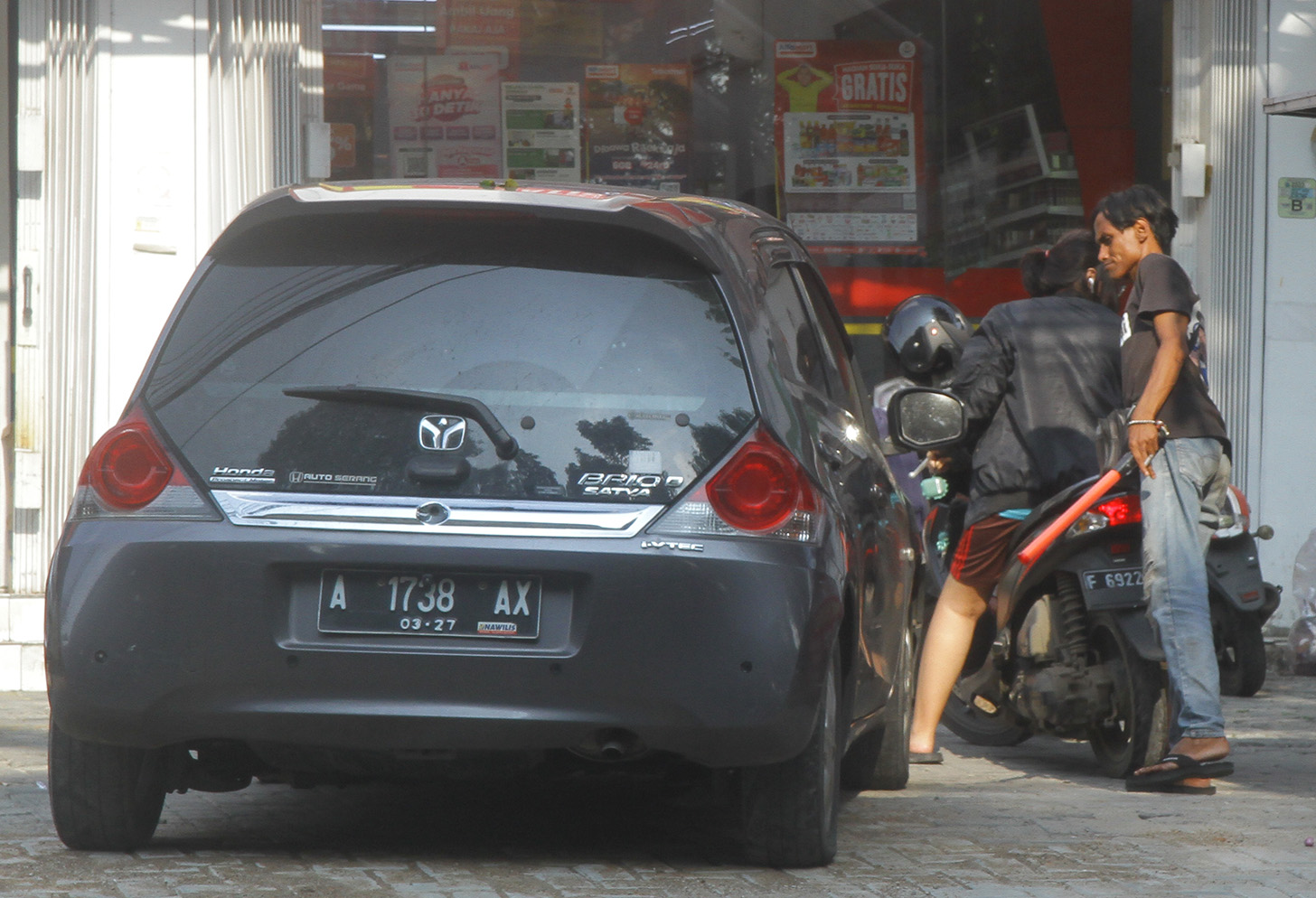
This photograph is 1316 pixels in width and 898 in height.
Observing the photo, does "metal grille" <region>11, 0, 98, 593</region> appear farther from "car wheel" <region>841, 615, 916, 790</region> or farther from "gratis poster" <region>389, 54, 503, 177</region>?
"car wheel" <region>841, 615, 916, 790</region>

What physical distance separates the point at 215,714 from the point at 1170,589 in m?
2.87

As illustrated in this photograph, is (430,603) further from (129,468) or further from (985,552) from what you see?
(985,552)

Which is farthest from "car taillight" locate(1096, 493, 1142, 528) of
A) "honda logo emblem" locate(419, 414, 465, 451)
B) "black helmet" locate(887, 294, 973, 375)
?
"honda logo emblem" locate(419, 414, 465, 451)

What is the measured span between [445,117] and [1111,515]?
5154 mm

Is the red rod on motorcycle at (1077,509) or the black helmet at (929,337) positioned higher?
the black helmet at (929,337)

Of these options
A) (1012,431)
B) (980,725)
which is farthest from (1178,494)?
(980,725)

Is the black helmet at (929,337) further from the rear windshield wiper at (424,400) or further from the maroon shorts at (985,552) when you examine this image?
the rear windshield wiper at (424,400)

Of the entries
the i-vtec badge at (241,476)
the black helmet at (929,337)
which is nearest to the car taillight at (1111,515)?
the black helmet at (929,337)

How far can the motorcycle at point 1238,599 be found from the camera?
6.56 meters

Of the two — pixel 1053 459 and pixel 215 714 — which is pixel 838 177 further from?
pixel 215 714

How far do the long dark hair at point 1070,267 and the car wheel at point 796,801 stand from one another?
2.48 m

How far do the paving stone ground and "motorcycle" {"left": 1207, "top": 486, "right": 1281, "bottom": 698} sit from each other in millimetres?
665

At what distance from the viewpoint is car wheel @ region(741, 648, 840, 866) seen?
4.28 meters

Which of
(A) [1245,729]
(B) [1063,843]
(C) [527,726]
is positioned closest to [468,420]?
(C) [527,726]
